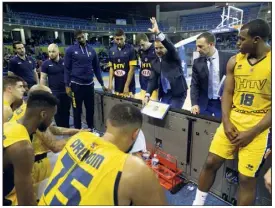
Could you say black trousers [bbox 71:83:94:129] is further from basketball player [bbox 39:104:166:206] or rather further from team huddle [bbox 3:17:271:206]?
basketball player [bbox 39:104:166:206]

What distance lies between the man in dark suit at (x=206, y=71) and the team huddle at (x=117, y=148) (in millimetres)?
803

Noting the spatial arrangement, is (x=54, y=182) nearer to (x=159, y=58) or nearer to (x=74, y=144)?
(x=74, y=144)

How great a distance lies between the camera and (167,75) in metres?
3.17

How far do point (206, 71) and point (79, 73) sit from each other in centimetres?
196

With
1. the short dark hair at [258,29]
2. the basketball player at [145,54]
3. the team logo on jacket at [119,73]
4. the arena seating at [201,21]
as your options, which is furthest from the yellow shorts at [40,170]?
the arena seating at [201,21]

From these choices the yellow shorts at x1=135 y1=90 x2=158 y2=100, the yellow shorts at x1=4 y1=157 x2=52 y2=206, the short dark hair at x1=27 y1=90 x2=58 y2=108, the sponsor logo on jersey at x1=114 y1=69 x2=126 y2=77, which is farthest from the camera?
the sponsor logo on jersey at x1=114 y1=69 x2=126 y2=77

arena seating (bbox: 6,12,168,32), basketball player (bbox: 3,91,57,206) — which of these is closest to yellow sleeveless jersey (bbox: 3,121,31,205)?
basketball player (bbox: 3,91,57,206)

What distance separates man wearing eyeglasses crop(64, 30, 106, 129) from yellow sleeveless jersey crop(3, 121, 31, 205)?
214cm

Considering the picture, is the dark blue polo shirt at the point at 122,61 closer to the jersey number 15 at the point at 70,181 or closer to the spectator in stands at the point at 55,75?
the spectator in stands at the point at 55,75

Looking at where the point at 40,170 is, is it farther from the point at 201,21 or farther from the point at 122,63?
the point at 201,21

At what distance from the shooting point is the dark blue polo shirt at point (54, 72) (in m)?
3.94

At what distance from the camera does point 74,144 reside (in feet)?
4.40

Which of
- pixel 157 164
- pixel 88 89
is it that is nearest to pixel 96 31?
pixel 88 89

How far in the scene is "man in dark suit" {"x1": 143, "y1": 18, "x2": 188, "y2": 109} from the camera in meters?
3.07
